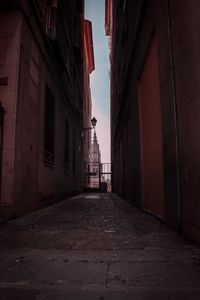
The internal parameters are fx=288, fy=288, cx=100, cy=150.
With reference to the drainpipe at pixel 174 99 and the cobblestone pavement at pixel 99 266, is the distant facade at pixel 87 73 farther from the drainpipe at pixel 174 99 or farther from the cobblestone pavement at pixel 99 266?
the cobblestone pavement at pixel 99 266

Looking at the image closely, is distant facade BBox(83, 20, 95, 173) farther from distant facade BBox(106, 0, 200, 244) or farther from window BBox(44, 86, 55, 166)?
distant facade BBox(106, 0, 200, 244)

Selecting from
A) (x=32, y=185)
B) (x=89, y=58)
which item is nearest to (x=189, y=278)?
(x=32, y=185)

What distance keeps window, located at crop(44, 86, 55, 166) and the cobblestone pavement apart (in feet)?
18.4

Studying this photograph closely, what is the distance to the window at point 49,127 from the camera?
946cm

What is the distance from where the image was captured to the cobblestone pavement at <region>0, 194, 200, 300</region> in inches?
77.0

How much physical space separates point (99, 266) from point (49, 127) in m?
7.96

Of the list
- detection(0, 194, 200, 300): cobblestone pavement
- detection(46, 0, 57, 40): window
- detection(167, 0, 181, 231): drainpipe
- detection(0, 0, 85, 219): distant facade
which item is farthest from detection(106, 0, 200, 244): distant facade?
detection(46, 0, 57, 40): window

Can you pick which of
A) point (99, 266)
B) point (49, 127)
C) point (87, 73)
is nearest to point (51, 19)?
point (49, 127)

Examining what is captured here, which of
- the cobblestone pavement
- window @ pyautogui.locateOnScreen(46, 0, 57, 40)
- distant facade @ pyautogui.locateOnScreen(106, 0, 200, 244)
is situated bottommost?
the cobblestone pavement

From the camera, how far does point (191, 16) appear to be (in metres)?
3.27

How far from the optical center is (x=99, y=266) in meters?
2.49

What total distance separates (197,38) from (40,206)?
6.42 m

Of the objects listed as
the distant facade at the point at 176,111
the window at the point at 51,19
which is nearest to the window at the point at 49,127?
the window at the point at 51,19

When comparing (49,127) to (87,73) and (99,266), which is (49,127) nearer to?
(99,266)
